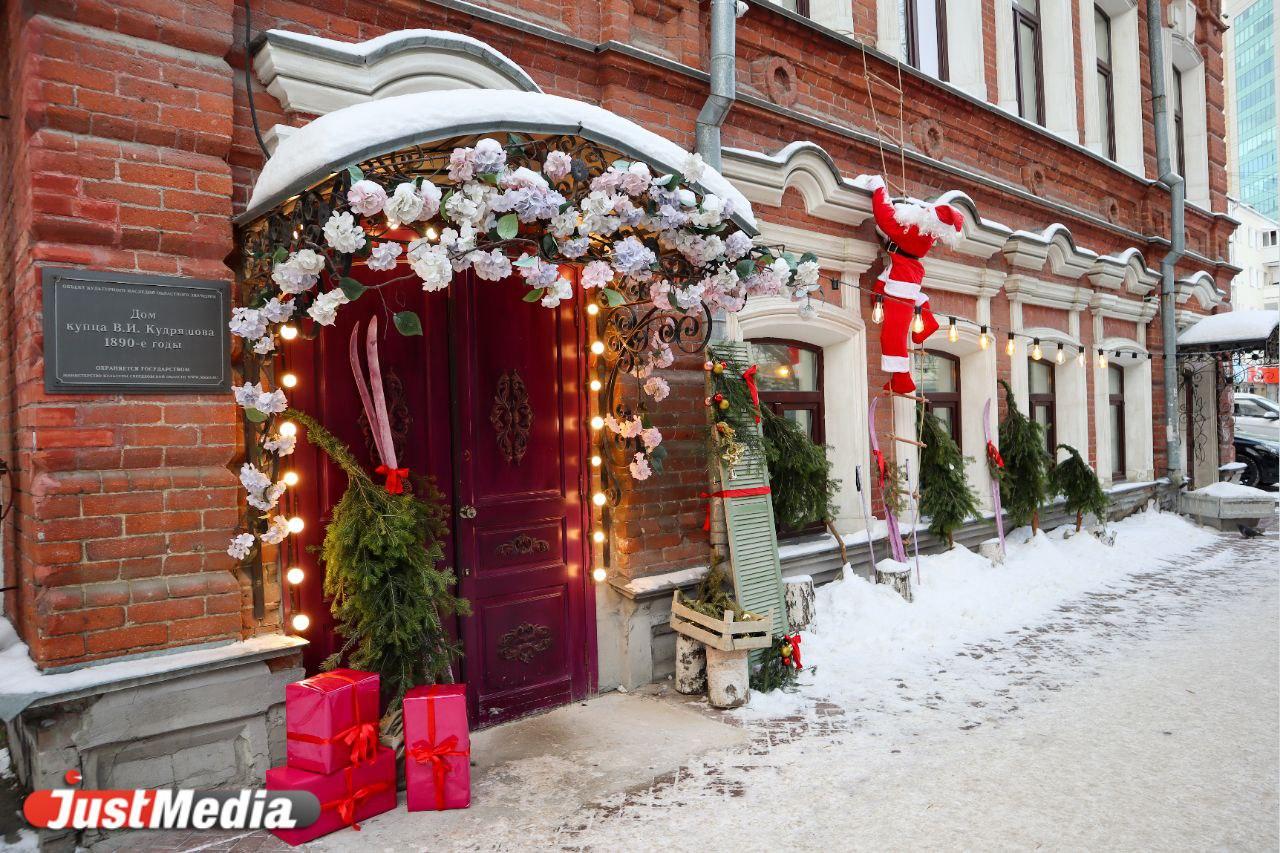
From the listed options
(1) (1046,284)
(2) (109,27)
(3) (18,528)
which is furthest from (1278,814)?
(1) (1046,284)

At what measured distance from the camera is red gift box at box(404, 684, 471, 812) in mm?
3389

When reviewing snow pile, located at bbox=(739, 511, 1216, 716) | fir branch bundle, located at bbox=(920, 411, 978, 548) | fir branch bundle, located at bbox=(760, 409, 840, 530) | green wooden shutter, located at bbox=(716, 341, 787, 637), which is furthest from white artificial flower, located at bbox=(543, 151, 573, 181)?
fir branch bundle, located at bbox=(920, 411, 978, 548)

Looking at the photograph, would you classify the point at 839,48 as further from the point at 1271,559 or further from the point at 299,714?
the point at 1271,559

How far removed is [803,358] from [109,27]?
4781 mm

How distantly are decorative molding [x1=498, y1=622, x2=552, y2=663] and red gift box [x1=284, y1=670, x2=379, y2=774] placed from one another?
3.98ft

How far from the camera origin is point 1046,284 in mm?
8758

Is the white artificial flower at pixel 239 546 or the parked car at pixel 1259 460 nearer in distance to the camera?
the white artificial flower at pixel 239 546

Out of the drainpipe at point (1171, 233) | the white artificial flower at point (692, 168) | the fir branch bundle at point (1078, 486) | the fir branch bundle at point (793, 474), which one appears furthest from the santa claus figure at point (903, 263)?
the drainpipe at point (1171, 233)

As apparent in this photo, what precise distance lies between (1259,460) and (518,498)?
16.1 m

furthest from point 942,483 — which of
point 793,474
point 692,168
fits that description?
point 692,168

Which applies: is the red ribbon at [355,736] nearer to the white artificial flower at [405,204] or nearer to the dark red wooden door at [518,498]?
the dark red wooden door at [518,498]

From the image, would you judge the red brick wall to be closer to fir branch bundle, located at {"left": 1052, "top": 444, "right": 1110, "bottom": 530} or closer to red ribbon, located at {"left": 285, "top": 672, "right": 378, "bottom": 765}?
red ribbon, located at {"left": 285, "top": 672, "right": 378, "bottom": 765}

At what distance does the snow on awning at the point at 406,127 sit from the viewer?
303 centimetres

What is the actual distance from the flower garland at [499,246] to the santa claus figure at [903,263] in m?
2.11
